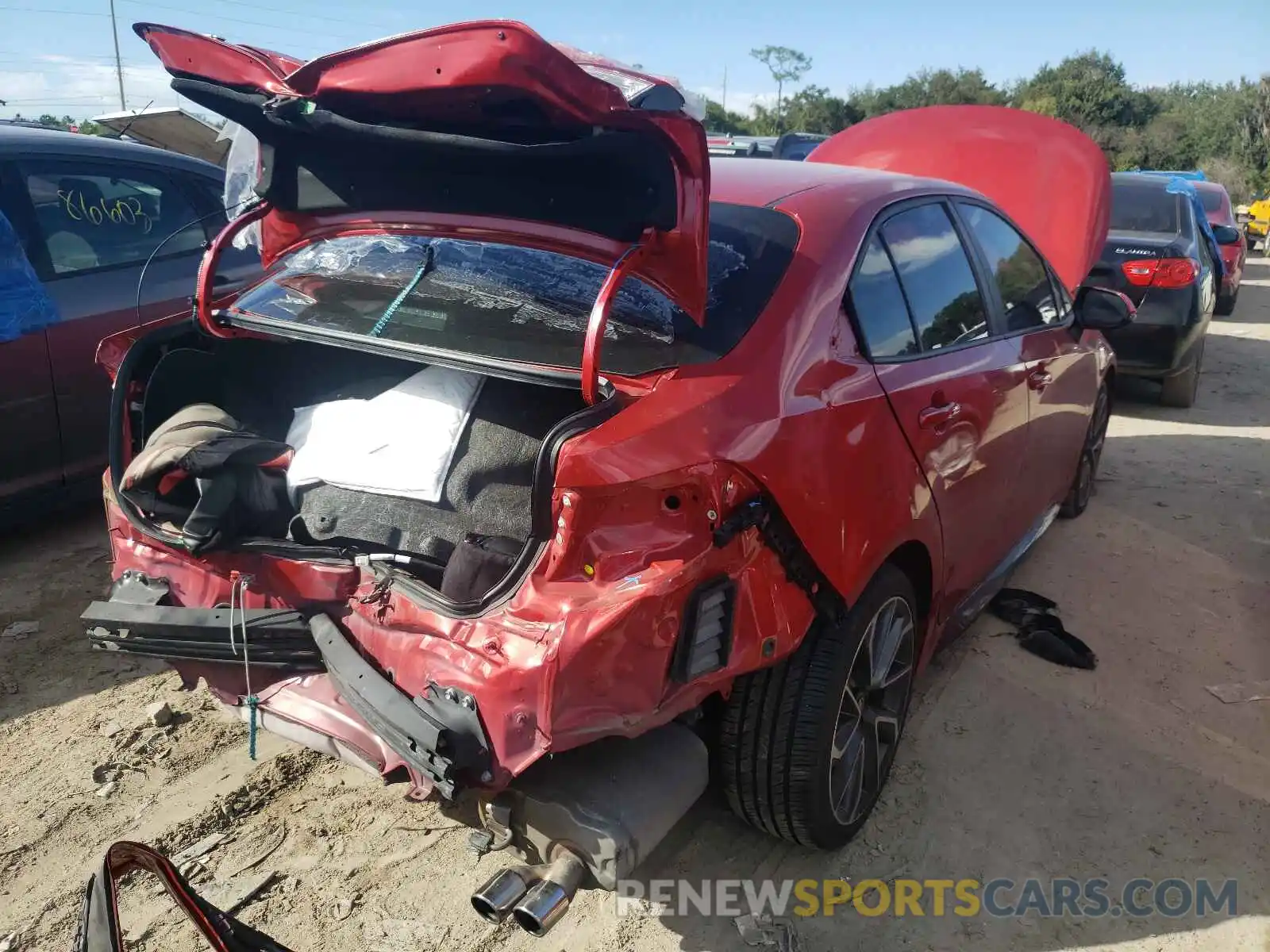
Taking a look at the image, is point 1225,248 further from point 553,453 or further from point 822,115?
point 822,115

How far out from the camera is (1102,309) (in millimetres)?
3939

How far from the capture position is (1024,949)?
91.0 inches

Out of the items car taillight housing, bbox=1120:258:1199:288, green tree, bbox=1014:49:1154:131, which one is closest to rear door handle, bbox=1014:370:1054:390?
car taillight housing, bbox=1120:258:1199:288

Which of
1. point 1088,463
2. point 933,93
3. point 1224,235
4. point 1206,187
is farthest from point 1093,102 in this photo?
point 1088,463

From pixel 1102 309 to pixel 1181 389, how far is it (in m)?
4.08

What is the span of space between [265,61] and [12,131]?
9.72 feet

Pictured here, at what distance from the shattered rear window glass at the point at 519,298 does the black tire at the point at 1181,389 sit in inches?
243

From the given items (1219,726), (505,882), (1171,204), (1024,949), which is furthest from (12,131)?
(1171,204)

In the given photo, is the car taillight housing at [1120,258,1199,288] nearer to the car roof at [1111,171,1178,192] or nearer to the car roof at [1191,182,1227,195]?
the car roof at [1111,171,1178,192]

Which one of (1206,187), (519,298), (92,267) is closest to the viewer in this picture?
(519,298)

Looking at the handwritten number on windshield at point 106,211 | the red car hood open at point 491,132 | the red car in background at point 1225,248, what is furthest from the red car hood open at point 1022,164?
the red car in background at point 1225,248

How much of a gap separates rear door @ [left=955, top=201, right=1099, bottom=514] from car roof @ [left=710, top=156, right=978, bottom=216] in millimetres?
373

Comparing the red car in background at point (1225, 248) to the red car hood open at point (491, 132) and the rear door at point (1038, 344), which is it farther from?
the red car hood open at point (491, 132)

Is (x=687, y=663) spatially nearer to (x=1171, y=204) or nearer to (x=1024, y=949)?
(x=1024, y=949)
